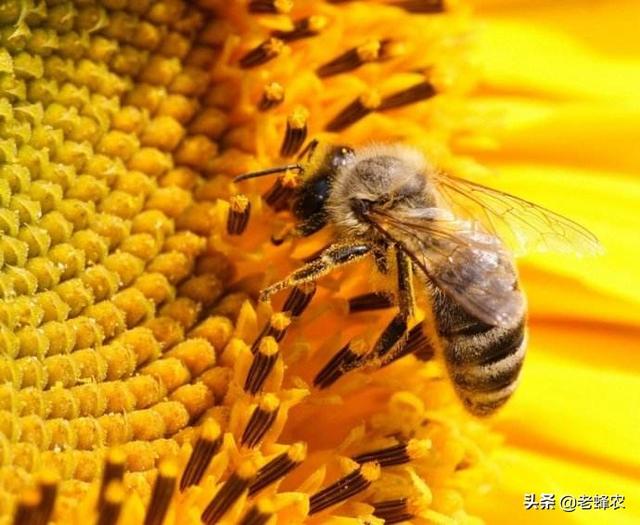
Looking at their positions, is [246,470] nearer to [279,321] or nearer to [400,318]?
[279,321]

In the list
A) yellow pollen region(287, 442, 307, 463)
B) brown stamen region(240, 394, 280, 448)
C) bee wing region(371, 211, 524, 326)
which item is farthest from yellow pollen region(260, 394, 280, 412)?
bee wing region(371, 211, 524, 326)

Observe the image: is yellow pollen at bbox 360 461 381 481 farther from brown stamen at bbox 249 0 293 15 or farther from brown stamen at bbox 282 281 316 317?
brown stamen at bbox 249 0 293 15

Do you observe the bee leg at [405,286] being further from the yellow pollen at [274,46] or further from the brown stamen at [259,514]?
the yellow pollen at [274,46]

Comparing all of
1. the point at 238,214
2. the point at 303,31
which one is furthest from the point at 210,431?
the point at 303,31

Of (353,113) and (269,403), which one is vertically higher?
(353,113)

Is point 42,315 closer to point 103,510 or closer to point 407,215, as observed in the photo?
point 103,510

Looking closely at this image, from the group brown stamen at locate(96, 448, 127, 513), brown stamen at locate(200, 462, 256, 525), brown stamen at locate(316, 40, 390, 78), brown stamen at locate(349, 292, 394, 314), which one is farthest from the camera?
brown stamen at locate(316, 40, 390, 78)
